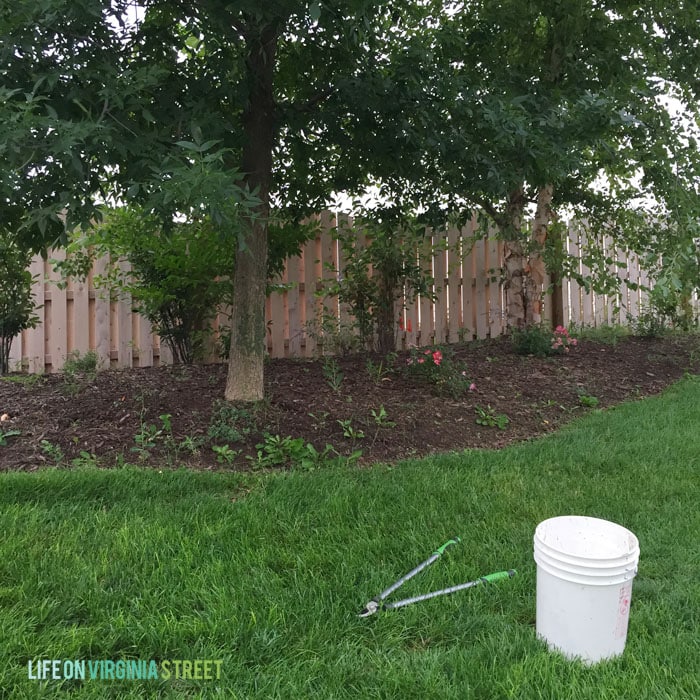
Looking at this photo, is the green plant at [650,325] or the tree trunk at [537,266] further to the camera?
the green plant at [650,325]

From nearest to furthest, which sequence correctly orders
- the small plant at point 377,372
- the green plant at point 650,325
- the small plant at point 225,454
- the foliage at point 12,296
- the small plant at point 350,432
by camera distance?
1. the small plant at point 225,454
2. the small plant at point 350,432
3. the small plant at point 377,372
4. the foliage at point 12,296
5. the green plant at point 650,325

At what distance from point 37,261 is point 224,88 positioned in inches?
174

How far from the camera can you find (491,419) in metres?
4.60

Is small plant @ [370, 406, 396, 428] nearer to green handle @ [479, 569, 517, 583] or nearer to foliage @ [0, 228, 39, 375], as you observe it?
green handle @ [479, 569, 517, 583]

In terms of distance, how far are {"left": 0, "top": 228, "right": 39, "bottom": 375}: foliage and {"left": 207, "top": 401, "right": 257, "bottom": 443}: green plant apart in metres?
2.82

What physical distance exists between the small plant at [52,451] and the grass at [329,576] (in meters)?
0.36

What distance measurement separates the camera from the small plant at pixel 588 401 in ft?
17.1

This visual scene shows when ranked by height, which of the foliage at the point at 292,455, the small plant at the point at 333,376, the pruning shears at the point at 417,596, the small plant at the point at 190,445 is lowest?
the pruning shears at the point at 417,596

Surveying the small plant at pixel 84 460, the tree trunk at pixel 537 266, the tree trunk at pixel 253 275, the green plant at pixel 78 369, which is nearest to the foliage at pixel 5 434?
the small plant at pixel 84 460

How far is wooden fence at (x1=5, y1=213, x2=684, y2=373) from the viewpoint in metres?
6.55

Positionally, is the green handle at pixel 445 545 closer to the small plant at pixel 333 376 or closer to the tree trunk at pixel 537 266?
the small plant at pixel 333 376

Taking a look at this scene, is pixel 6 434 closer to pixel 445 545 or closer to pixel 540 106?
pixel 445 545

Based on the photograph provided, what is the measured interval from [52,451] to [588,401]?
171 inches

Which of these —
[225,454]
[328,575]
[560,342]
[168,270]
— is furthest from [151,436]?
[560,342]
